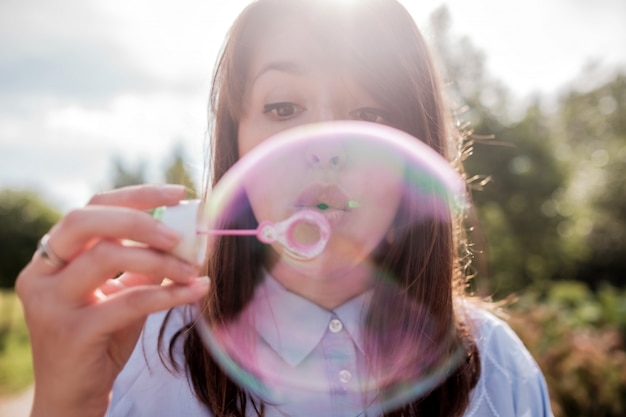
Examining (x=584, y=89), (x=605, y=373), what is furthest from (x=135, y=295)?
(x=584, y=89)

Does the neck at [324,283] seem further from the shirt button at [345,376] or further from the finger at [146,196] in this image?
the finger at [146,196]

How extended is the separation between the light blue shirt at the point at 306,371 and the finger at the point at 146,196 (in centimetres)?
66

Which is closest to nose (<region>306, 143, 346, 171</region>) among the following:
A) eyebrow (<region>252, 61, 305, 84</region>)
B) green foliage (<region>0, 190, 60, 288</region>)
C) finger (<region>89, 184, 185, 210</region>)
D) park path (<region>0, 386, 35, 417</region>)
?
eyebrow (<region>252, 61, 305, 84</region>)

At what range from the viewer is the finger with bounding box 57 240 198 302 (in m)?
0.93

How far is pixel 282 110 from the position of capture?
153 centimetres

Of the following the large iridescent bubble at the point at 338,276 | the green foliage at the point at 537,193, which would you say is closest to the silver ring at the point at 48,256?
the large iridescent bubble at the point at 338,276

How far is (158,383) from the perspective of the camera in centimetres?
148

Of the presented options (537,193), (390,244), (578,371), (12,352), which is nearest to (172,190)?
(390,244)

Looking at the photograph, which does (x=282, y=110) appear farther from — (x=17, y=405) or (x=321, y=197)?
(x=17, y=405)

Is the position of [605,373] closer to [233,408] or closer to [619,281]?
[233,408]

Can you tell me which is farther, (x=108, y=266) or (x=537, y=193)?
(x=537, y=193)

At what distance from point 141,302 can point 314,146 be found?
647mm

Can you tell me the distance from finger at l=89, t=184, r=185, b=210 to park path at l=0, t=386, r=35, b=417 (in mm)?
5084

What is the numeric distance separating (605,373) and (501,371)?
9.86 ft
